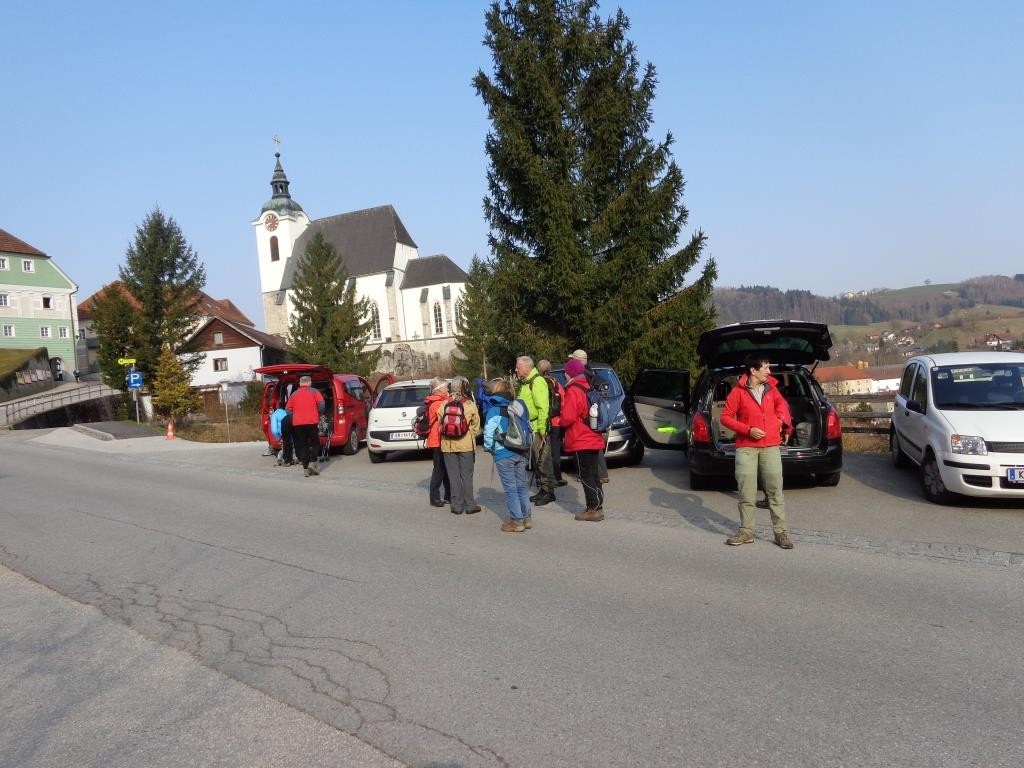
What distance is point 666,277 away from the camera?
1975 centimetres

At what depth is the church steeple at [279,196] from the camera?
8462 cm

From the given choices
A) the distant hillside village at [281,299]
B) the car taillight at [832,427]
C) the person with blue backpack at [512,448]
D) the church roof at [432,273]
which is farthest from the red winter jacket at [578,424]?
the church roof at [432,273]

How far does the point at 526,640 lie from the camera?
16.5ft

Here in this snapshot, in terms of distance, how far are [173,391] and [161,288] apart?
29.8ft

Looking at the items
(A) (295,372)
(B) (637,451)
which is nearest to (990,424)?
(B) (637,451)

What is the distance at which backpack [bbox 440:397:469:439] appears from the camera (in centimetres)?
980

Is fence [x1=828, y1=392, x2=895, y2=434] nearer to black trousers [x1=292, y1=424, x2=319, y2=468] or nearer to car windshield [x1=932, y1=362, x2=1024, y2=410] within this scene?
car windshield [x1=932, y1=362, x2=1024, y2=410]

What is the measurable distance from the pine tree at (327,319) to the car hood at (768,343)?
3903 cm

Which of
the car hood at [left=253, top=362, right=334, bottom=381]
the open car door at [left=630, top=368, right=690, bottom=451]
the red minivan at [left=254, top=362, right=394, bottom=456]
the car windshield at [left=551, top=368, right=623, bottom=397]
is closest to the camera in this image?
the open car door at [left=630, top=368, right=690, bottom=451]

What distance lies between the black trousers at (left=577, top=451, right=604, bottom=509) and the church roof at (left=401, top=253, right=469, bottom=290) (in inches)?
2829

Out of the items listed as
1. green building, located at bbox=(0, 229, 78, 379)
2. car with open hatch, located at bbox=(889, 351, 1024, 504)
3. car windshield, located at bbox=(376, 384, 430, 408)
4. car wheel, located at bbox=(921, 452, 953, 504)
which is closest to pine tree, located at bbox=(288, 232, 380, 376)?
green building, located at bbox=(0, 229, 78, 379)

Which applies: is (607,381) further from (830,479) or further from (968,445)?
(968,445)

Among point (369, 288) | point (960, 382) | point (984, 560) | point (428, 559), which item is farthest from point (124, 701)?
point (369, 288)

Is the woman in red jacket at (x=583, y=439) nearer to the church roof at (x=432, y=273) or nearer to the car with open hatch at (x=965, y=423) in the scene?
the car with open hatch at (x=965, y=423)
